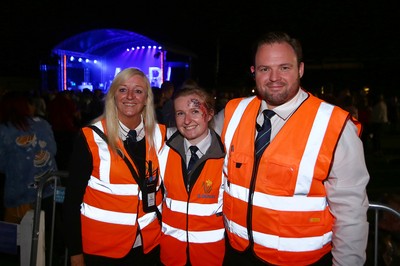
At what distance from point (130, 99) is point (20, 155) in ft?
6.74

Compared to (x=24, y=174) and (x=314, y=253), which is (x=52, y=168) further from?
(x=314, y=253)

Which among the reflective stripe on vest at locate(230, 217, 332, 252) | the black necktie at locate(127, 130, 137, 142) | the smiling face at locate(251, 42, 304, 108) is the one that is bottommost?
the reflective stripe on vest at locate(230, 217, 332, 252)

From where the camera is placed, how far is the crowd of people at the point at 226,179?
2160mm

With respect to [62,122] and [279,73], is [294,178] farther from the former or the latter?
[62,122]

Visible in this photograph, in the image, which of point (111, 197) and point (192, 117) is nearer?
point (111, 197)

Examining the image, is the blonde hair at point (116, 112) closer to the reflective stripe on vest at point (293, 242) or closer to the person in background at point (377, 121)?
the reflective stripe on vest at point (293, 242)

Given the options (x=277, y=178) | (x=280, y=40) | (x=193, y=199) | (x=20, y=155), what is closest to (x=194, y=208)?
(x=193, y=199)

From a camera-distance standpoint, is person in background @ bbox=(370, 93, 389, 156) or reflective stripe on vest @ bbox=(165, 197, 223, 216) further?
person in background @ bbox=(370, 93, 389, 156)

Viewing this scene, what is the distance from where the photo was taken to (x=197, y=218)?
8.66 feet

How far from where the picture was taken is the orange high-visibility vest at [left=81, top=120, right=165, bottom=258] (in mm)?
2604

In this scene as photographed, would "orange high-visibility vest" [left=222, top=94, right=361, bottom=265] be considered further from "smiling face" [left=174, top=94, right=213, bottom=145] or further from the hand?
the hand

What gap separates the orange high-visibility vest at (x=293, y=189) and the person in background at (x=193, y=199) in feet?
1.08

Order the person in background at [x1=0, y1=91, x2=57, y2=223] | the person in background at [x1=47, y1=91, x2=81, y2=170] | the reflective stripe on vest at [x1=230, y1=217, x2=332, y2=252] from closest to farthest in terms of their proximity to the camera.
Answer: the reflective stripe on vest at [x1=230, y1=217, x2=332, y2=252], the person in background at [x1=0, y1=91, x2=57, y2=223], the person in background at [x1=47, y1=91, x2=81, y2=170]

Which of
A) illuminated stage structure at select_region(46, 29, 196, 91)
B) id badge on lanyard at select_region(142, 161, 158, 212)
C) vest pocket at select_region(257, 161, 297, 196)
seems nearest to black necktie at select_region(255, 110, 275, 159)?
vest pocket at select_region(257, 161, 297, 196)
